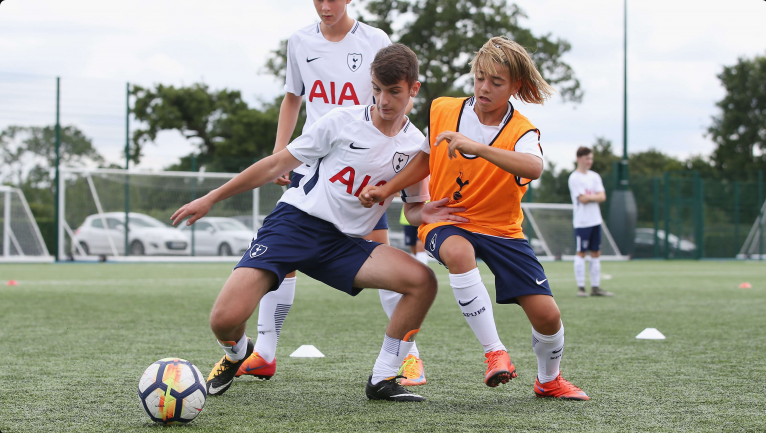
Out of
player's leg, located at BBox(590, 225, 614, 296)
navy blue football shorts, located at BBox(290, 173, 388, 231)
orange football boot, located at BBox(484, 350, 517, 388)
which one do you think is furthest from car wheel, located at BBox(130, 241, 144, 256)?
orange football boot, located at BBox(484, 350, 517, 388)

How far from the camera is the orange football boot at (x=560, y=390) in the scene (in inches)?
134

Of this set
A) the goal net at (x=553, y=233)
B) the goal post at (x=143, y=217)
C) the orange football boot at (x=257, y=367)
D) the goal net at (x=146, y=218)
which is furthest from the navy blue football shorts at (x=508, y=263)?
the goal net at (x=553, y=233)

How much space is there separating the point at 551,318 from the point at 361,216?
99cm

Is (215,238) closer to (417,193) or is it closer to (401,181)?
(417,193)

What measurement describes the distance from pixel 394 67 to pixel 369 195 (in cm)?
57

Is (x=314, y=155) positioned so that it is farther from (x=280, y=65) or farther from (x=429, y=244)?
(x=280, y=65)

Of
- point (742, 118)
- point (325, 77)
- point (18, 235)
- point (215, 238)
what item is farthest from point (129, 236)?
point (742, 118)

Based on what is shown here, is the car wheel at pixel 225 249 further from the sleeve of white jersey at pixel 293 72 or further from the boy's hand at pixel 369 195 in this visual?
the boy's hand at pixel 369 195

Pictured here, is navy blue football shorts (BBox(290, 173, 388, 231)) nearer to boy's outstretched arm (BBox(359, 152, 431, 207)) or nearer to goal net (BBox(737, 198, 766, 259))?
boy's outstretched arm (BBox(359, 152, 431, 207))

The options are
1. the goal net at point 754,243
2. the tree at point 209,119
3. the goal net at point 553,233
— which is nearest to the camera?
the goal net at point 553,233

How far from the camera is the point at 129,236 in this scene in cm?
1759

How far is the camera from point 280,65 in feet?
107

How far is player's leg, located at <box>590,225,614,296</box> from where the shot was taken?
31.5 ft

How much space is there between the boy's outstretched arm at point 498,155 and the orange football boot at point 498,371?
0.80 meters
